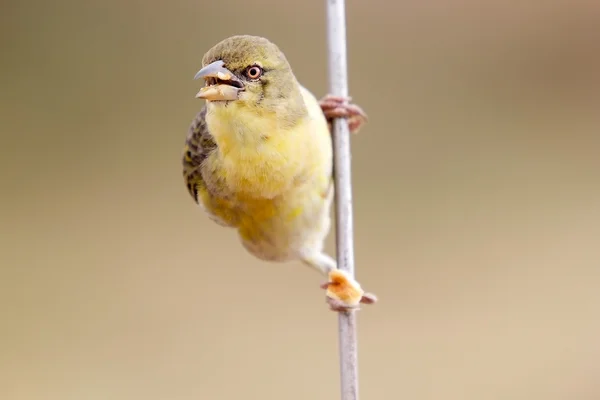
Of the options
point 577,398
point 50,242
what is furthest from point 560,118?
point 50,242

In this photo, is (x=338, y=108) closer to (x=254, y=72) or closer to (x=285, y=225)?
(x=285, y=225)

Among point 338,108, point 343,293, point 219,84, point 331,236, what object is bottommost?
point 343,293

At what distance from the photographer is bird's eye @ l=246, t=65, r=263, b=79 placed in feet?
4.87

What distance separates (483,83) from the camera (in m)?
5.00

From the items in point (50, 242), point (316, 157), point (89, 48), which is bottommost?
point (316, 157)

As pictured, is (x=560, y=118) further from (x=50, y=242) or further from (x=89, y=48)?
(x=50, y=242)

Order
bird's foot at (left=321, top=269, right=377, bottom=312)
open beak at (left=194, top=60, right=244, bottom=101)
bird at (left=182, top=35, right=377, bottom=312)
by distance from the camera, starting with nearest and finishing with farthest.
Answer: open beak at (left=194, top=60, right=244, bottom=101) → bird at (left=182, top=35, right=377, bottom=312) → bird's foot at (left=321, top=269, right=377, bottom=312)

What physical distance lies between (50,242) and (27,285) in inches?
11.8

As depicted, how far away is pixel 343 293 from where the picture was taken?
1820 mm

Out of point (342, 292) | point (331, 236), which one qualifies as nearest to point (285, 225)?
point (342, 292)

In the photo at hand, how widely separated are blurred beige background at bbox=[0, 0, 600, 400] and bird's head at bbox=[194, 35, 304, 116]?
301 centimetres

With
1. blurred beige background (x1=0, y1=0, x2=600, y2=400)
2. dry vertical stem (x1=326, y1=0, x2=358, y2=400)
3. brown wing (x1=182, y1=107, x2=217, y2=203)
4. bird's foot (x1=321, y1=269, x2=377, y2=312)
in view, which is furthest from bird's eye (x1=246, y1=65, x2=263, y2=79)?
blurred beige background (x1=0, y1=0, x2=600, y2=400)

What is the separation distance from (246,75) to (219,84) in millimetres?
82

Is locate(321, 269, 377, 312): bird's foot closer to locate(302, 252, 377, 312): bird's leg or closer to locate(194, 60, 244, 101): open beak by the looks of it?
locate(302, 252, 377, 312): bird's leg
